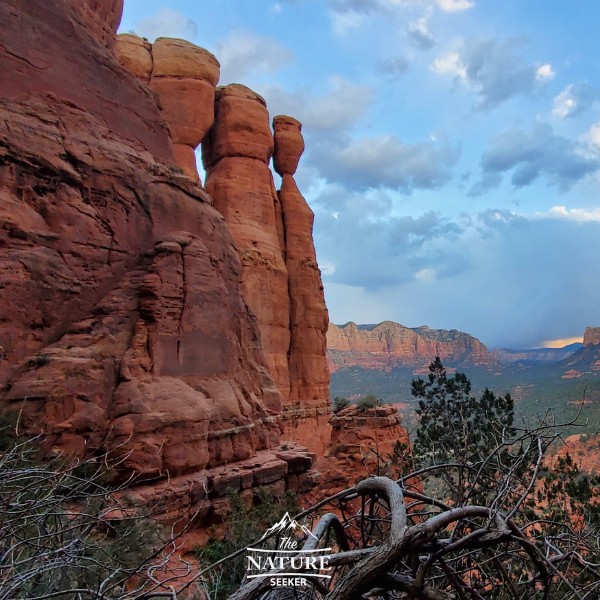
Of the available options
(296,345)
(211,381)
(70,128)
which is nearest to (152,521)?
(211,381)

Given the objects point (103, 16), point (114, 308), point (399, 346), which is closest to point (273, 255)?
point (103, 16)

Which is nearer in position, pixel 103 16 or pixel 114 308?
pixel 114 308

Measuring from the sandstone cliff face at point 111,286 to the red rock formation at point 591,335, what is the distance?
10192 centimetres

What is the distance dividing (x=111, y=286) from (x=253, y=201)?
20.2 metres

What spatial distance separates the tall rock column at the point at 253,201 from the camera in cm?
3017

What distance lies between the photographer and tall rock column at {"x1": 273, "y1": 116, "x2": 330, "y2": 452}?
105 feet

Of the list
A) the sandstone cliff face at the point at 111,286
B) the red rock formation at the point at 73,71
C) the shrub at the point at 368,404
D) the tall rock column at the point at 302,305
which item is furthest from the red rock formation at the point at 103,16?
the shrub at the point at 368,404

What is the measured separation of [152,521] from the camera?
9086mm

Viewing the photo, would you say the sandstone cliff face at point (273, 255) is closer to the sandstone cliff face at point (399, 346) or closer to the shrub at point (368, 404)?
the shrub at point (368, 404)

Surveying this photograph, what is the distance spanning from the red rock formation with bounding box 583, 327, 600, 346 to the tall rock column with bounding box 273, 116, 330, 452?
275 feet

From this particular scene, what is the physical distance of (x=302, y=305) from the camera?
3347cm

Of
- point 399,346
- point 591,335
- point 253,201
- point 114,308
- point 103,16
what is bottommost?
point 114,308

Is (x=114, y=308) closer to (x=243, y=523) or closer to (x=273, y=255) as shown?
(x=243, y=523)

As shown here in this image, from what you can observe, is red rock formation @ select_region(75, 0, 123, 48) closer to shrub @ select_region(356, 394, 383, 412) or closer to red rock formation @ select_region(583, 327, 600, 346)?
shrub @ select_region(356, 394, 383, 412)
